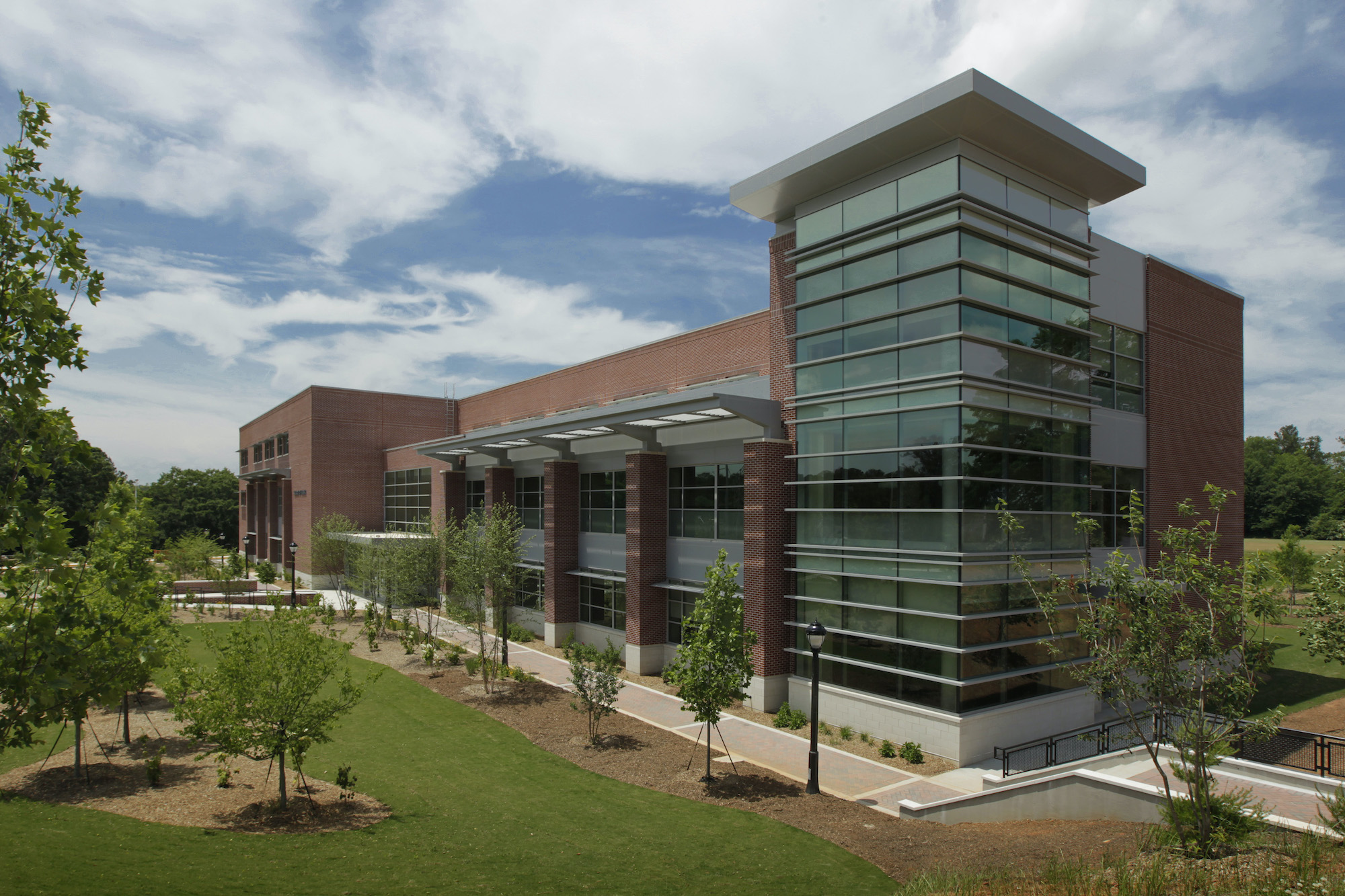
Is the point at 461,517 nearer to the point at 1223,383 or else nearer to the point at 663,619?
the point at 663,619

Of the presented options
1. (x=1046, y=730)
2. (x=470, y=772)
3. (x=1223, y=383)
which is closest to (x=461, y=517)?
A: (x=470, y=772)

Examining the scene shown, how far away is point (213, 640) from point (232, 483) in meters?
84.6

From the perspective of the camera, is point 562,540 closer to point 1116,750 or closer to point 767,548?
point 767,548

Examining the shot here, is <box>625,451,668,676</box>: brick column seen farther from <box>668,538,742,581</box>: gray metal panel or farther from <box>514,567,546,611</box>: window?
<box>514,567,546,611</box>: window

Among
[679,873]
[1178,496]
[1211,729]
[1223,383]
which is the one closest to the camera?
[1211,729]

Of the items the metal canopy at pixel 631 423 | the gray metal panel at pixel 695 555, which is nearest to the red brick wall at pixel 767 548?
the metal canopy at pixel 631 423

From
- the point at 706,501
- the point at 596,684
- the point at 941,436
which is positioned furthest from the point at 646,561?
the point at 941,436

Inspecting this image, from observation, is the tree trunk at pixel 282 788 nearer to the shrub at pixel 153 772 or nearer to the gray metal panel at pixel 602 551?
the shrub at pixel 153 772

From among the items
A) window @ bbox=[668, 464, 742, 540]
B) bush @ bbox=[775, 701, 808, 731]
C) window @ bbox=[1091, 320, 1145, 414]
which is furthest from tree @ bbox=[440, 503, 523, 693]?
window @ bbox=[1091, 320, 1145, 414]

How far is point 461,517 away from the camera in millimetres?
37812

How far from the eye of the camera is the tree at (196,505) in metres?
77.5

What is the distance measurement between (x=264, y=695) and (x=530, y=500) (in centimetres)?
2154

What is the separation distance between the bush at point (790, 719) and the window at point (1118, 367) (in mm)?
11777

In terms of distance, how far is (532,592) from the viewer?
3200 cm
